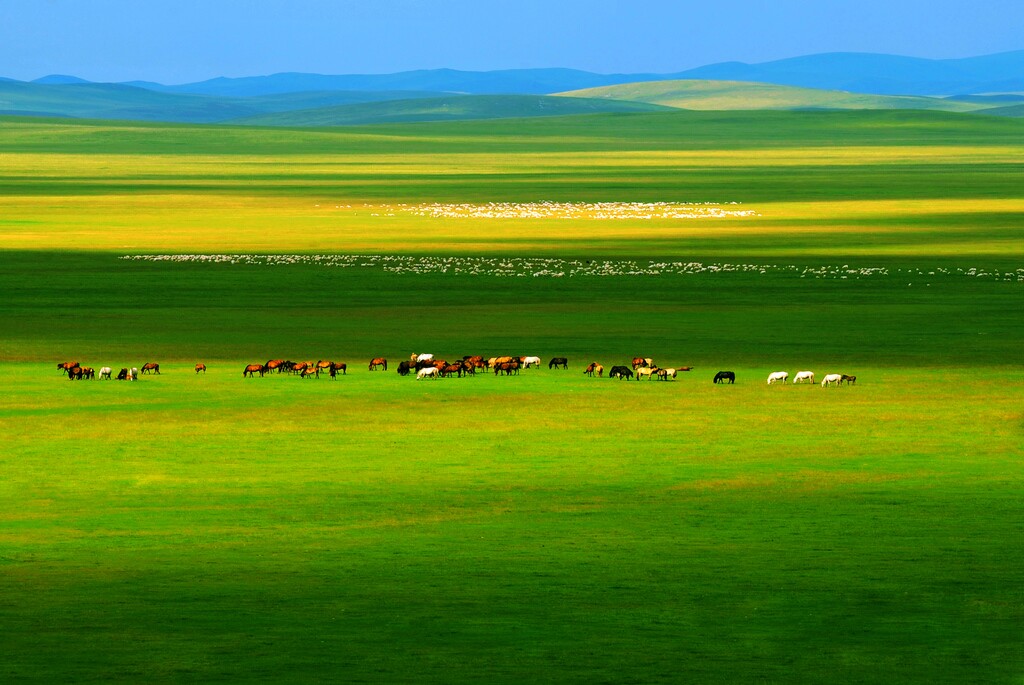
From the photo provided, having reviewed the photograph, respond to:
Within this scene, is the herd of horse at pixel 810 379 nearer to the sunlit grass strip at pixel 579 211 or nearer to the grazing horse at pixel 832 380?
the grazing horse at pixel 832 380

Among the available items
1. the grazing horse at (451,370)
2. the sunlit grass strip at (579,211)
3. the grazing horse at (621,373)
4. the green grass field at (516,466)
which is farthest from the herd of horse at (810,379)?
the sunlit grass strip at (579,211)

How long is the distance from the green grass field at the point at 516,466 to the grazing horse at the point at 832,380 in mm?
430

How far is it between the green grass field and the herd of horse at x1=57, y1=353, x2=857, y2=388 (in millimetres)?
519

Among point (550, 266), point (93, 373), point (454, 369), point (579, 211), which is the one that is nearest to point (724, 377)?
point (454, 369)

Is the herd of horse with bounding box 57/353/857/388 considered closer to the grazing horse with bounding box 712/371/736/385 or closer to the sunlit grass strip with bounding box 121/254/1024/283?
the grazing horse with bounding box 712/371/736/385

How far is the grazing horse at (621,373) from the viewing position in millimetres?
33375

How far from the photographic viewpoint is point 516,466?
2338 centimetres

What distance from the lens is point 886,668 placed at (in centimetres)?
1346

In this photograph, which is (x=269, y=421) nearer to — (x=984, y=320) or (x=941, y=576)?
(x=941, y=576)

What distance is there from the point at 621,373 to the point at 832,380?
12.8 ft

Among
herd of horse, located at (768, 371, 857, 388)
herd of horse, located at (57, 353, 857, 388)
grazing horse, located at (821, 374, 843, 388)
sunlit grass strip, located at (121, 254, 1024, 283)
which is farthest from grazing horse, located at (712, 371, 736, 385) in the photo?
sunlit grass strip, located at (121, 254, 1024, 283)

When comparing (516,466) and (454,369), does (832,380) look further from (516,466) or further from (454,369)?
(516,466)

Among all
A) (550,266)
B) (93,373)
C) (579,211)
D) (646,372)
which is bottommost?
(93,373)

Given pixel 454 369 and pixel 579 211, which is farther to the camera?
pixel 579 211
